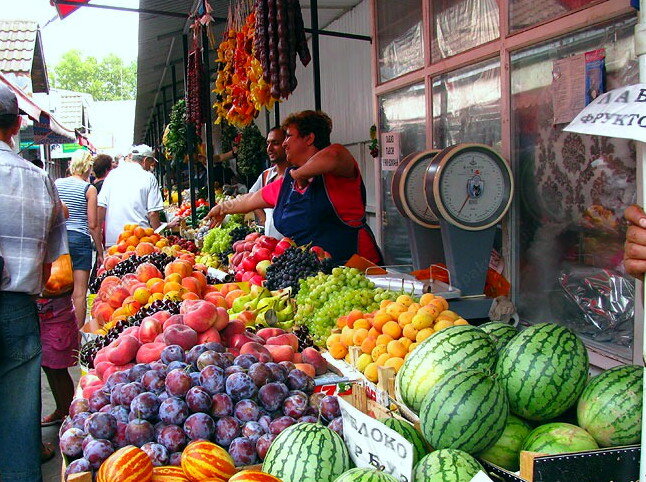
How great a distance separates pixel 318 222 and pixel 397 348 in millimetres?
2269

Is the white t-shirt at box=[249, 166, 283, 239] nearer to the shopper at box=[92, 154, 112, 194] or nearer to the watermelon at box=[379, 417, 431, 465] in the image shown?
the shopper at box=[92, 154, 112, 194]

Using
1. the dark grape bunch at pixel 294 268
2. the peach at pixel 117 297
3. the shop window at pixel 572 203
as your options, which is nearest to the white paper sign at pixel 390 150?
the shop window at pixel 572 203

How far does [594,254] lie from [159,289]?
2.25m

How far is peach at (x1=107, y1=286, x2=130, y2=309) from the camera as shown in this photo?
136 inches

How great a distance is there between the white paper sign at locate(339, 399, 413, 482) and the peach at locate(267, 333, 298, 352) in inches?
34.6

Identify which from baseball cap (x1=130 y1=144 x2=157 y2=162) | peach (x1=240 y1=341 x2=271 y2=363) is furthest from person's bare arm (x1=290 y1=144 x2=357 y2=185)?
baseball cap (x1=130 y1=144 x2=157 y2=162)

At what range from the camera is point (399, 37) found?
18.2 feet

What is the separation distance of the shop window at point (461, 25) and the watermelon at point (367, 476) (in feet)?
10.6

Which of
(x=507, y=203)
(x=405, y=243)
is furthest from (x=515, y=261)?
(x=405, y=243)

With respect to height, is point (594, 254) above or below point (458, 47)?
below

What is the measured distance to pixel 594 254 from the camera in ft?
10.7

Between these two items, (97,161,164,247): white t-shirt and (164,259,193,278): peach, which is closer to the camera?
Answer: (164,259,193,278): peach

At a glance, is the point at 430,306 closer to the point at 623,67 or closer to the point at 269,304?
the point at 269,304

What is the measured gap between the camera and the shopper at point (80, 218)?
6.18 metres
